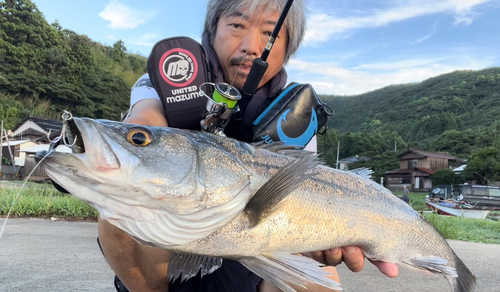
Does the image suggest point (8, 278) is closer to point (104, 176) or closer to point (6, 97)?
point (104, 176)

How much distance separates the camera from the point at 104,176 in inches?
39.1

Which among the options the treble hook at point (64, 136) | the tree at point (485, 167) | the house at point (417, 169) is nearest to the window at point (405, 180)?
the house at point (417, 169)

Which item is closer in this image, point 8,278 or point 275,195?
point 275,195

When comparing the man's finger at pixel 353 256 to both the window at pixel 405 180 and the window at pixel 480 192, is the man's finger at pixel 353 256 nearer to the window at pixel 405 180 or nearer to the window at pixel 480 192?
the window at pixel 480 192

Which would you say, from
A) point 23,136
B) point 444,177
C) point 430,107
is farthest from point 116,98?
point 430,107

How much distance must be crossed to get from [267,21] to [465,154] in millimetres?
66941

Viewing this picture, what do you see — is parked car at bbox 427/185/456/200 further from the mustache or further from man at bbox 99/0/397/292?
the mustache

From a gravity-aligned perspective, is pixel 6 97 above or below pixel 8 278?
above

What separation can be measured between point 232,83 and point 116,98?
6197 centimetres

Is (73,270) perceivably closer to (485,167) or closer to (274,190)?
(274,190)

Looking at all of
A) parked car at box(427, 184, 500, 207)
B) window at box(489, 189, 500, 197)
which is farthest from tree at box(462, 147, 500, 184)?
parked car at box(427, 184, 500, 207)

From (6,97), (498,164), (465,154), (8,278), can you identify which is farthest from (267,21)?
(465,154)

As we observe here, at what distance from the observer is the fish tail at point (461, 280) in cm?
203

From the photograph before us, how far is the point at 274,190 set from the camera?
1.28 meters
